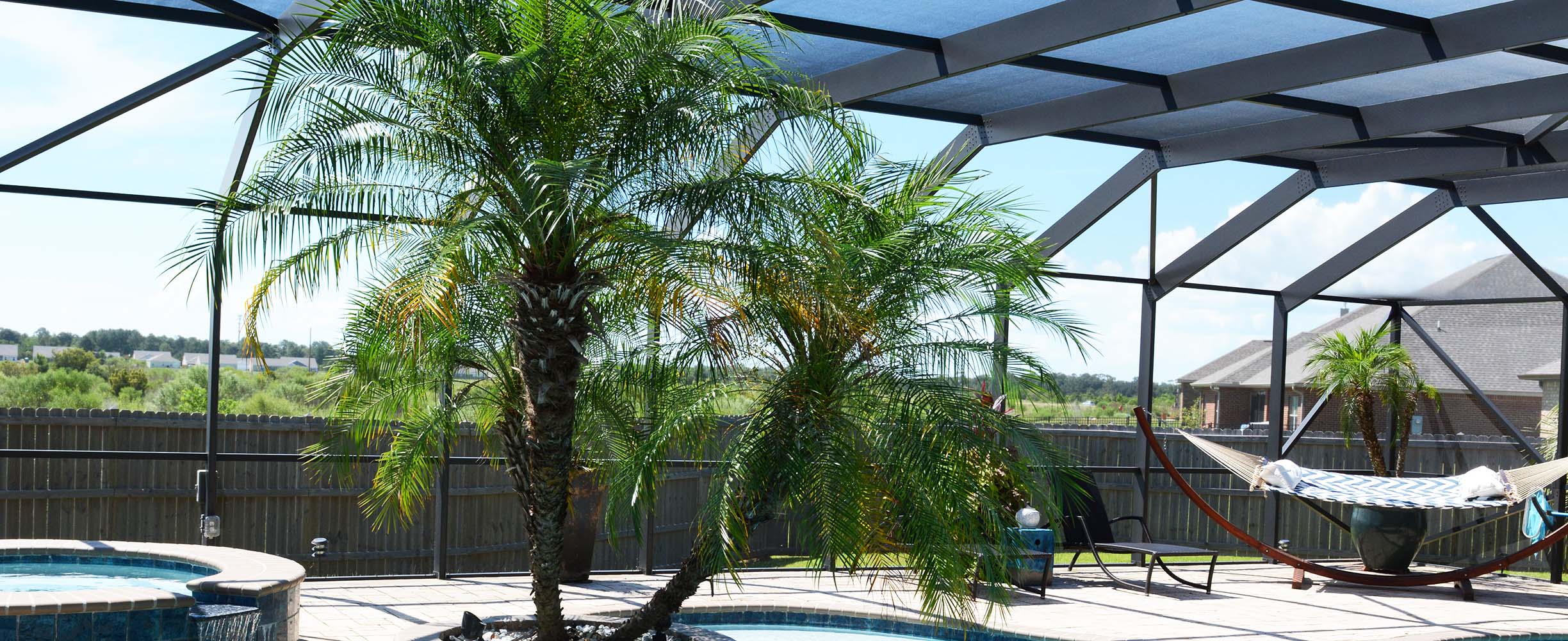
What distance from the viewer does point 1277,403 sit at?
11.3 m

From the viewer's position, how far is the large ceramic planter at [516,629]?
5.39 metres

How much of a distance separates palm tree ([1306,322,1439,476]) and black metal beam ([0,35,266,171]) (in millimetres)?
10492

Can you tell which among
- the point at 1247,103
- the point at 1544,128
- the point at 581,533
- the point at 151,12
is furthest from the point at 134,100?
the point at 1544,128

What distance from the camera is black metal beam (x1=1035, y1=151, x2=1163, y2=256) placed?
31.4 ft

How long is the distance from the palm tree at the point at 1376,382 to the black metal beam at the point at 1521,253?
159cm

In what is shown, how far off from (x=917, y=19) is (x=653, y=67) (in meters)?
2.26

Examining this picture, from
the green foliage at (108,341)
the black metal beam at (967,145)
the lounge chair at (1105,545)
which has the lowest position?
the lounge chair at (1105,545)

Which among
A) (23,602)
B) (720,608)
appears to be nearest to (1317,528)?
(720,608)

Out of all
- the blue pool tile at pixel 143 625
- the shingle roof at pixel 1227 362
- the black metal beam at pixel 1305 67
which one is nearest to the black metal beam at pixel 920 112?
the black metal beam at pixel 1305 67

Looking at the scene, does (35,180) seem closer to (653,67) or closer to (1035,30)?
(653,67)

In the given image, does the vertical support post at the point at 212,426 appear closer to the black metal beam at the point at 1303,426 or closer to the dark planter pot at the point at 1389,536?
the dark planter pot at the point at 1389,536

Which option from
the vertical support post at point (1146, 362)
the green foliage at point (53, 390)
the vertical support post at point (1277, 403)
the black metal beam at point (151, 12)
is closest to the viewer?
the black metal beam at point (151, 12)

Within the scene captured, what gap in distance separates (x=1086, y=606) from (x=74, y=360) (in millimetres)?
21551

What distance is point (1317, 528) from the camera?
12.8 meters
